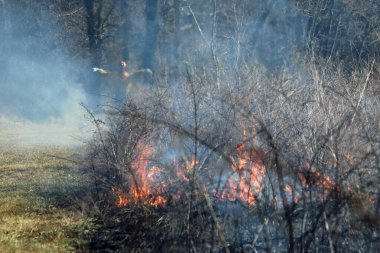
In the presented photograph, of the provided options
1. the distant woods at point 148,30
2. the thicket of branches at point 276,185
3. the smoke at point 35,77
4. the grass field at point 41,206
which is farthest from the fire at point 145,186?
the smoke at point 35,77

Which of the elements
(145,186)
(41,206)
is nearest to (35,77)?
(41,206)

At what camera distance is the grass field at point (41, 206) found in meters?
5.96

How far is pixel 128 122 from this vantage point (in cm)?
857

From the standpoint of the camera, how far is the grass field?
19.5ft

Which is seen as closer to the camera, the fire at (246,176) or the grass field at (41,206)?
the fire at (246,176)

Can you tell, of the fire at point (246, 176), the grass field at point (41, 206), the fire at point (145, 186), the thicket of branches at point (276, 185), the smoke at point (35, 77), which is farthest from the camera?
the smoke at point (35, 77)

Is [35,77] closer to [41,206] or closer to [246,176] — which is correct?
[41,206]

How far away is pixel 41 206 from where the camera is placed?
7.61 m

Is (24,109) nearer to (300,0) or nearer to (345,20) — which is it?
(300,0)

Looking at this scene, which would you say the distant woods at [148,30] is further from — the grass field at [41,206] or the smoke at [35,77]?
the grass field at [41,206]

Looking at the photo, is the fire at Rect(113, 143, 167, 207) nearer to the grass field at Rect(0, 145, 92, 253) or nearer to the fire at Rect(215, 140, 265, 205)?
the grass field at Rect(0, 145, 92, 253)

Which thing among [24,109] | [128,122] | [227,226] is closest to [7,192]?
[128,122]

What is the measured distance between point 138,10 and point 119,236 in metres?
19.2

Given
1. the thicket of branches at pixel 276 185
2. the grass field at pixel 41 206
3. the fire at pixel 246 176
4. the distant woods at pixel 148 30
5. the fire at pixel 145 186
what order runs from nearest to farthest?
the thicket of branches at pixel 276 185
the fire at pixel 246 176
the grass field at pixel 41 206
the fire at pixel 145 186
the distant woods at pixel 148 30
